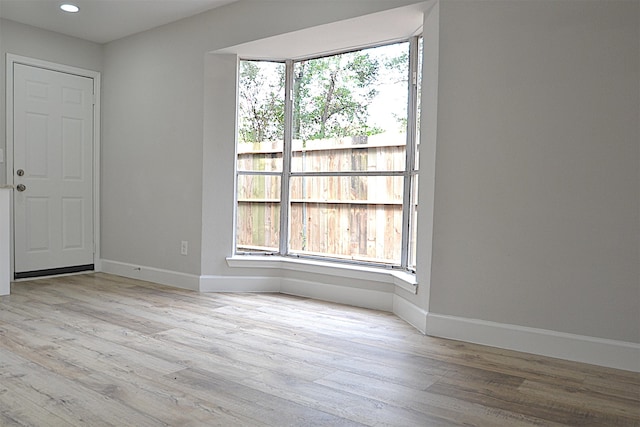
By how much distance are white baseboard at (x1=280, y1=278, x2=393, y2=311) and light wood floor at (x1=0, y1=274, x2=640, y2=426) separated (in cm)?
22

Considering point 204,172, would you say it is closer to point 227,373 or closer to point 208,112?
point 208,112

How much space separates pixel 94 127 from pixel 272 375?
3847 mm

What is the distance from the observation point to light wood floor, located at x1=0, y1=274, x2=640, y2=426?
1873 millimetres

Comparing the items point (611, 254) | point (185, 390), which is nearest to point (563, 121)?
point (611, 254)

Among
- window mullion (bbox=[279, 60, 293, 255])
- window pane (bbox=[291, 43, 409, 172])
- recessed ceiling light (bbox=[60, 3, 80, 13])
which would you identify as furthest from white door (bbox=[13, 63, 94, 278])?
window pane (bbox=[291, 43, 409, 172])

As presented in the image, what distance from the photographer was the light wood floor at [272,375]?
187 cm

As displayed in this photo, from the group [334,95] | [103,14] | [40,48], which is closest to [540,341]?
[334,95]

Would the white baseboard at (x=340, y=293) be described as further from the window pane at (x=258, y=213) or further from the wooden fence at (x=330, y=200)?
the window pane at (x=258, y=213)

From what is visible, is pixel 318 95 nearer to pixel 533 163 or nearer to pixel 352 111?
pixel 352 111

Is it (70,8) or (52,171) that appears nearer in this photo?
(70,8)

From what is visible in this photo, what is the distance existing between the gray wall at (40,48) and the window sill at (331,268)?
237 cm

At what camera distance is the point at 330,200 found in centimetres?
399

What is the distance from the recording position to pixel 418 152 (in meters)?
3.45

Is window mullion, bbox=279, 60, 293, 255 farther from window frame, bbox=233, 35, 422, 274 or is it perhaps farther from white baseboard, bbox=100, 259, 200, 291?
white baseboard, bbox=100, 259, 200, 291
